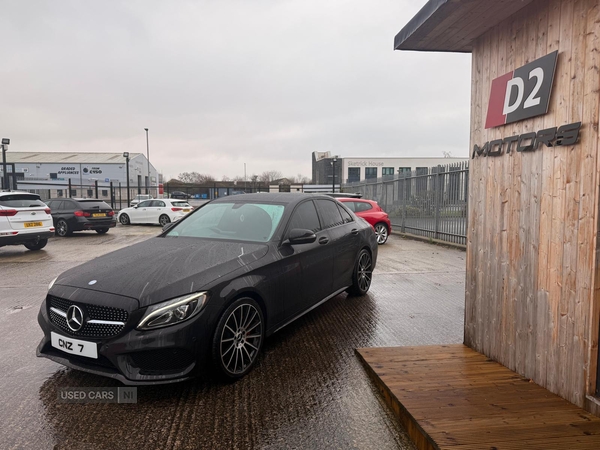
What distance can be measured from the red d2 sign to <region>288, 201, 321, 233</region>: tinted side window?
6.59 ft

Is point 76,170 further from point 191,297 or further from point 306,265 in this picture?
point 191,297

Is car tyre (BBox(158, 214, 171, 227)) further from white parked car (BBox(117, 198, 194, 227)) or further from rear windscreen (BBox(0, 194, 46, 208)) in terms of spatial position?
rear windscreen (BBox(0, 194, 46, 208))

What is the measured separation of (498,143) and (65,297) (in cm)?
358

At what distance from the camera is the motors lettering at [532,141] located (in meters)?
2.49

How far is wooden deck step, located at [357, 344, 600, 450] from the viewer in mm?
2188

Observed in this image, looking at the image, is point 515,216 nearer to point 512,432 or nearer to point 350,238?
point 512,432

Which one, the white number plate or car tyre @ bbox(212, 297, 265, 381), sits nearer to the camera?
the white number plate

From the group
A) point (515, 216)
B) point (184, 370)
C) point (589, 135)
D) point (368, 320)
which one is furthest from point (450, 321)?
point (184, 370)

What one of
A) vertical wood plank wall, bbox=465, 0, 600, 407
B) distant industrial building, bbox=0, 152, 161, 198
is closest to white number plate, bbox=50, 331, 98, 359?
vertical wood plank wall, bbox=465, 0, 600, 407

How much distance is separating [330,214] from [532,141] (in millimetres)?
2652

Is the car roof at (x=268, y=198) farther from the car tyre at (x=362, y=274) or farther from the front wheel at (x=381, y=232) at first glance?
the front wheel at (x=381, y=232)

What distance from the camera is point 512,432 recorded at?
2.26m

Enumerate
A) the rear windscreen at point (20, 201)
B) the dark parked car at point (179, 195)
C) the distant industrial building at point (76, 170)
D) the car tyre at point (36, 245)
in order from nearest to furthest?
the rear windscreen at point (20, 201) < the car tyre at point (36, 245) < the dark parked car at point (179, 195) < the distant industrial building at point (76, 170)

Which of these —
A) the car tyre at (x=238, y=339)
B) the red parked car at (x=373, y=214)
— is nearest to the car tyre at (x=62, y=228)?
the red parked car at (x=373, y=214)
